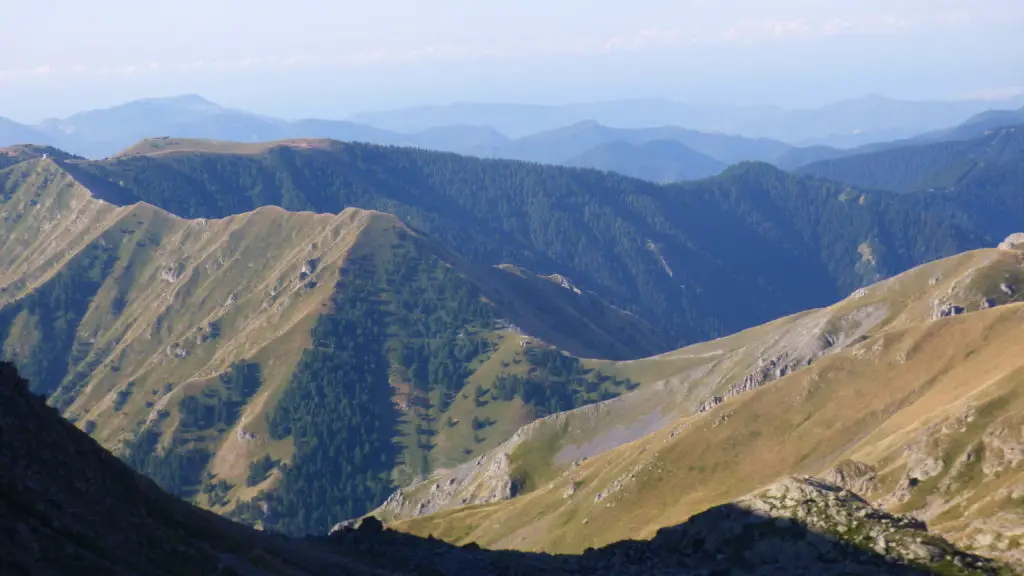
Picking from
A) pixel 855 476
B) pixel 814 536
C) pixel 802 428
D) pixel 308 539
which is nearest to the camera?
pixel 814 536

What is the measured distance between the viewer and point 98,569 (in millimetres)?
51688

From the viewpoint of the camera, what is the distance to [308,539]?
93812mm

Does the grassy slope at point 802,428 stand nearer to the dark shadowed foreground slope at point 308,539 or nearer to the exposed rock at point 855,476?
the exposed rock at point 855,476

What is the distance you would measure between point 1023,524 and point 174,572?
70.2m

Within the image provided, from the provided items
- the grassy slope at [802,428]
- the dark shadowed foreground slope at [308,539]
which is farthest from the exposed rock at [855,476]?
the dark shadowed foreground slope at [308,539]

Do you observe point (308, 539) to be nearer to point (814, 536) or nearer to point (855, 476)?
point (814, 536)

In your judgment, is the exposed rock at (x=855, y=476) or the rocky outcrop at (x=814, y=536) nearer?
the rocky outcrop at (x=814, y=536)

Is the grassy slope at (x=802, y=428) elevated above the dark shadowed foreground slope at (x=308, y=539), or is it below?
below

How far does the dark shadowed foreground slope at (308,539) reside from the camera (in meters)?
55.1

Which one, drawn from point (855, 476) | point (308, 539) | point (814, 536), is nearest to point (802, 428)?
point (855, 476)

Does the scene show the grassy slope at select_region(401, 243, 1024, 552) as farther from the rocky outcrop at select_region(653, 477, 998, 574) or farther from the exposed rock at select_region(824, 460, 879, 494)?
the rocky outcrop at select_region(653, 477, 998, 574)

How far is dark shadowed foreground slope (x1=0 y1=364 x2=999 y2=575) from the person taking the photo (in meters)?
55.1

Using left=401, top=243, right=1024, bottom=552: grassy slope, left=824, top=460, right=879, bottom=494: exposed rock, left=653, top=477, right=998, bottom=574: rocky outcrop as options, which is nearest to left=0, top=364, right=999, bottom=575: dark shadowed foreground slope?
left=653, top=477, right=998, bottom=574: rocky outcrop

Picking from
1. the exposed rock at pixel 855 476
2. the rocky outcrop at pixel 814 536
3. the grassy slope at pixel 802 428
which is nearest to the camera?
the rocky outcrop at pixel 814 536
